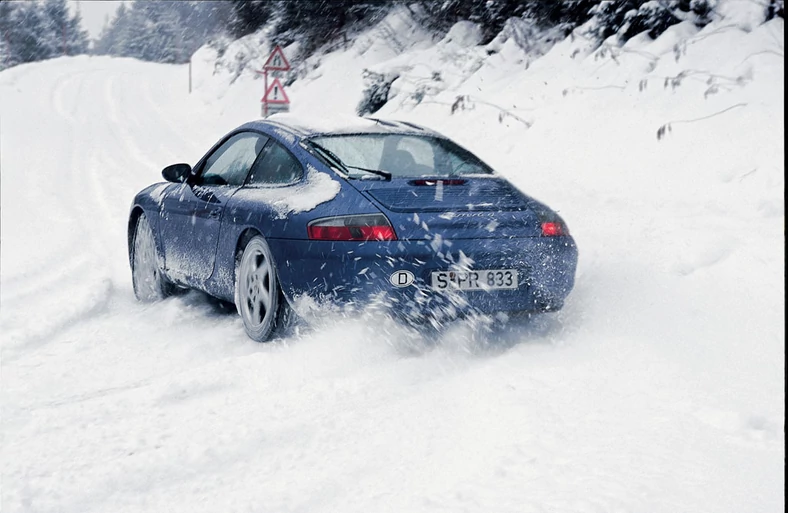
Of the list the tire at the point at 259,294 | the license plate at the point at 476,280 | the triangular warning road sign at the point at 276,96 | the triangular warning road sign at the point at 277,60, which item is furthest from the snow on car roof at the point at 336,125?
Result: the triangular warning road sign at the point at 277,60

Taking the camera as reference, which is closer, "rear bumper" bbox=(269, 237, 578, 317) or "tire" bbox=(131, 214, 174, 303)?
"rear bumper" bbox=(269, 237, 578, 317)

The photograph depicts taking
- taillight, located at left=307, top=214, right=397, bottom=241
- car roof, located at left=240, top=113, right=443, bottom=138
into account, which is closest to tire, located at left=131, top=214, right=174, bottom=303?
car roof, located at left=240, top=113, right=443, bottom=138

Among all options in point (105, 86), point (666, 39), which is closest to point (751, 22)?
point (666, 39)

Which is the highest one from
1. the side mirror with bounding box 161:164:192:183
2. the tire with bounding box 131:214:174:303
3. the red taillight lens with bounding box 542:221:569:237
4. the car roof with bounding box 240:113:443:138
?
the car roof with bounding box 240:113:443:138

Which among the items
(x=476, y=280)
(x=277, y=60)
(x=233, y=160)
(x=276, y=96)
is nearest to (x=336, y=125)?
(x=233, y=160)

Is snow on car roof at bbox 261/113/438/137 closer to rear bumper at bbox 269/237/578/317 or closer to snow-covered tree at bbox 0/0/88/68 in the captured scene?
rear bumper at bbox 269/237/578/317

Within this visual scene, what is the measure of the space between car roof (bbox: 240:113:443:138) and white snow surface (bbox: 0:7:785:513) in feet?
0.55

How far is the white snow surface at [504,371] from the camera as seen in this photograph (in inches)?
118

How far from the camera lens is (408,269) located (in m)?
4.39

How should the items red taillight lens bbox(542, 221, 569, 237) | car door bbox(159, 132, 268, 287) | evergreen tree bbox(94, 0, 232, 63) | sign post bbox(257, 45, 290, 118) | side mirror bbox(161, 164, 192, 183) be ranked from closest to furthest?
red taillight lens bbox(542, 221, 569, 237), car door bbox(159, 132, 268, 287), side mirror bbox(161, 164, 192, 183), sign post bbox(257, 45, 290, 118), evergreen tree bbox(94, 0, 232, 63)

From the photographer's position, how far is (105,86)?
1644 inches

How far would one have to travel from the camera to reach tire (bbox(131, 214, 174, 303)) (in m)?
6.28

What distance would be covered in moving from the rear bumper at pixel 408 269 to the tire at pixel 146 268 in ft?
6.31

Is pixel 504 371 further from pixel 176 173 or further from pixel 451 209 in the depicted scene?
pixel 176 173
